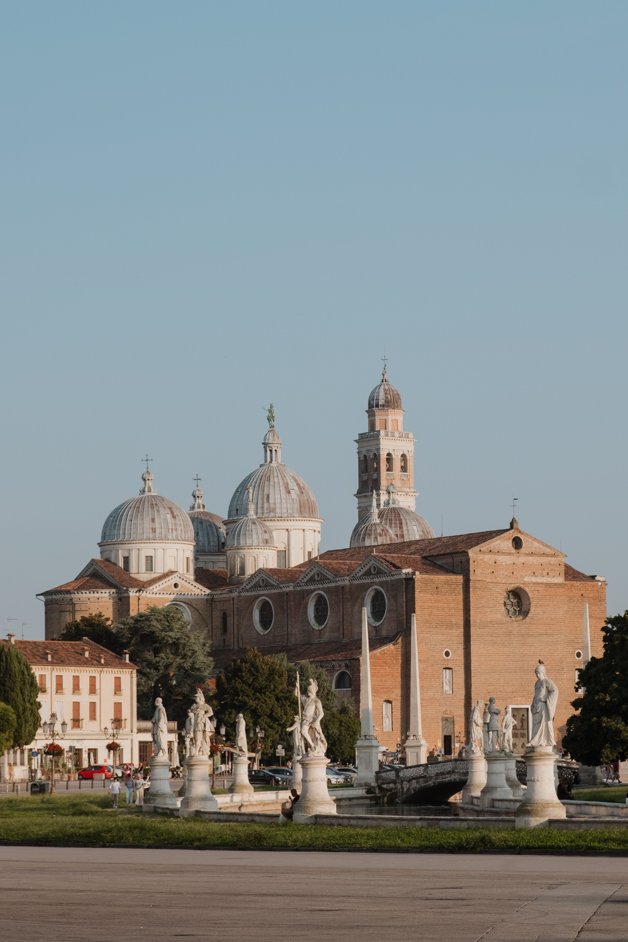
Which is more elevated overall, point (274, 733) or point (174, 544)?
point (174, 544)

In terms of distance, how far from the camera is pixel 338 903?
2080 centimetres

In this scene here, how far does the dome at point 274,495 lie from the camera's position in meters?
125

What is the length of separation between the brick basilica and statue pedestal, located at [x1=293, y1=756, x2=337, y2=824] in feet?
153

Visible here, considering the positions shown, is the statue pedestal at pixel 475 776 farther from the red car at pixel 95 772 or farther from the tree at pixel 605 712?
the red car at pixel 95 772

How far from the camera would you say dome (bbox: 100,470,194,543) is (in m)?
114

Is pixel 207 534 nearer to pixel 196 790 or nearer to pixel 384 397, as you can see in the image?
pixel 384 397

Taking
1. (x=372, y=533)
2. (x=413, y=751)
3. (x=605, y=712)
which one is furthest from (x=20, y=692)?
(x=372, y=533)

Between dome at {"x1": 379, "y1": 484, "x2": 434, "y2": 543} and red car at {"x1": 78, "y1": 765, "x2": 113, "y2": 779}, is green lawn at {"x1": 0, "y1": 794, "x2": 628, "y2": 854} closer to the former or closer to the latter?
red car at {"x1": 78, "y1": 765, "x2": 113, "y2": 779}

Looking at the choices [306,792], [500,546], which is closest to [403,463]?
[500,546]

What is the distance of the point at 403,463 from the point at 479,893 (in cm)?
12830

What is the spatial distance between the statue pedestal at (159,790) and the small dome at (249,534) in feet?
234

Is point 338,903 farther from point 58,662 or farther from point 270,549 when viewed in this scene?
point 270,549

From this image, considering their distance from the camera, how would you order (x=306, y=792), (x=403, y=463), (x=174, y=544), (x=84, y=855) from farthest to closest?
(x=403, y=463) → (x=174, y=544) → (x=306, y=792) → (x=84, y=855)

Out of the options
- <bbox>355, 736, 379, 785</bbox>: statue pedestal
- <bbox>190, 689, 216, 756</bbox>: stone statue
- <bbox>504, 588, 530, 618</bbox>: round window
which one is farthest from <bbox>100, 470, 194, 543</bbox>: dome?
<bbox>190, 689, 216, 756</bbox>: stone statue
